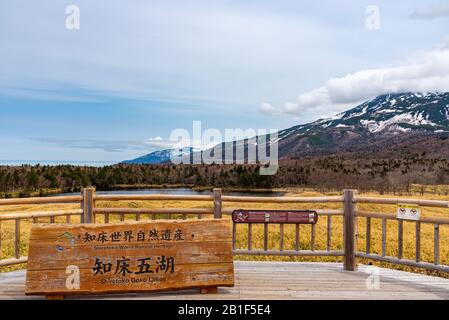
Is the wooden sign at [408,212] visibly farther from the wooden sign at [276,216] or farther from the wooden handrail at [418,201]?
the wooden sign at [276,216]

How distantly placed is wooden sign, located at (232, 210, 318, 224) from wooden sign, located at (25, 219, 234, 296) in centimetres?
140

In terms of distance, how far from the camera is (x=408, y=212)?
7535mm

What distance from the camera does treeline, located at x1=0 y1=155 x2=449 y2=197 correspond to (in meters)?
88.3

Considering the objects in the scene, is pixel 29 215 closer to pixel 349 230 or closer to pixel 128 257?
pixel 128 257

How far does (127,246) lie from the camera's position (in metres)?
6.61

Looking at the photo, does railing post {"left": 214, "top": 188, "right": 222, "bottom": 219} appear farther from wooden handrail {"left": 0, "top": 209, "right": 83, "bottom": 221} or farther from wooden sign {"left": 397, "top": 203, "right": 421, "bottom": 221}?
wooden sign {"left": 397, "top": 203, "right": 421, "bottom": 221}

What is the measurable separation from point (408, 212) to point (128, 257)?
14.7 feet

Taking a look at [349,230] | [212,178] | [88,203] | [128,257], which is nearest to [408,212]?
[349,230]

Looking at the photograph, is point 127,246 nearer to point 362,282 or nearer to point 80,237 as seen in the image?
point 80,237

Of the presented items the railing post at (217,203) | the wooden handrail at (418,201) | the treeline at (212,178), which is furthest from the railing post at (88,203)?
the treeline at (212,178)

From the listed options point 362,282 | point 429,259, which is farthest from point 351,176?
point 362,282

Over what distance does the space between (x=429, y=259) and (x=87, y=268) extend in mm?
12965

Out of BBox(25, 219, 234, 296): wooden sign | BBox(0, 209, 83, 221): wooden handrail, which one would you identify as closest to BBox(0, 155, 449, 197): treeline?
BBox(0, 209, 83, 221): wooden handrail

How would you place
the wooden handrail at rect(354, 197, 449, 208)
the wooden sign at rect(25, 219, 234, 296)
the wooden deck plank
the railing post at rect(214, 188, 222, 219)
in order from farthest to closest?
1. the railing post at rect(214, 188, 222, 219)
2. the wooden handrail at rect(354, 197, 449, 208)
3. the wooden deck plank
4. the wooden sign at rect(25, 219, 234, 296)
